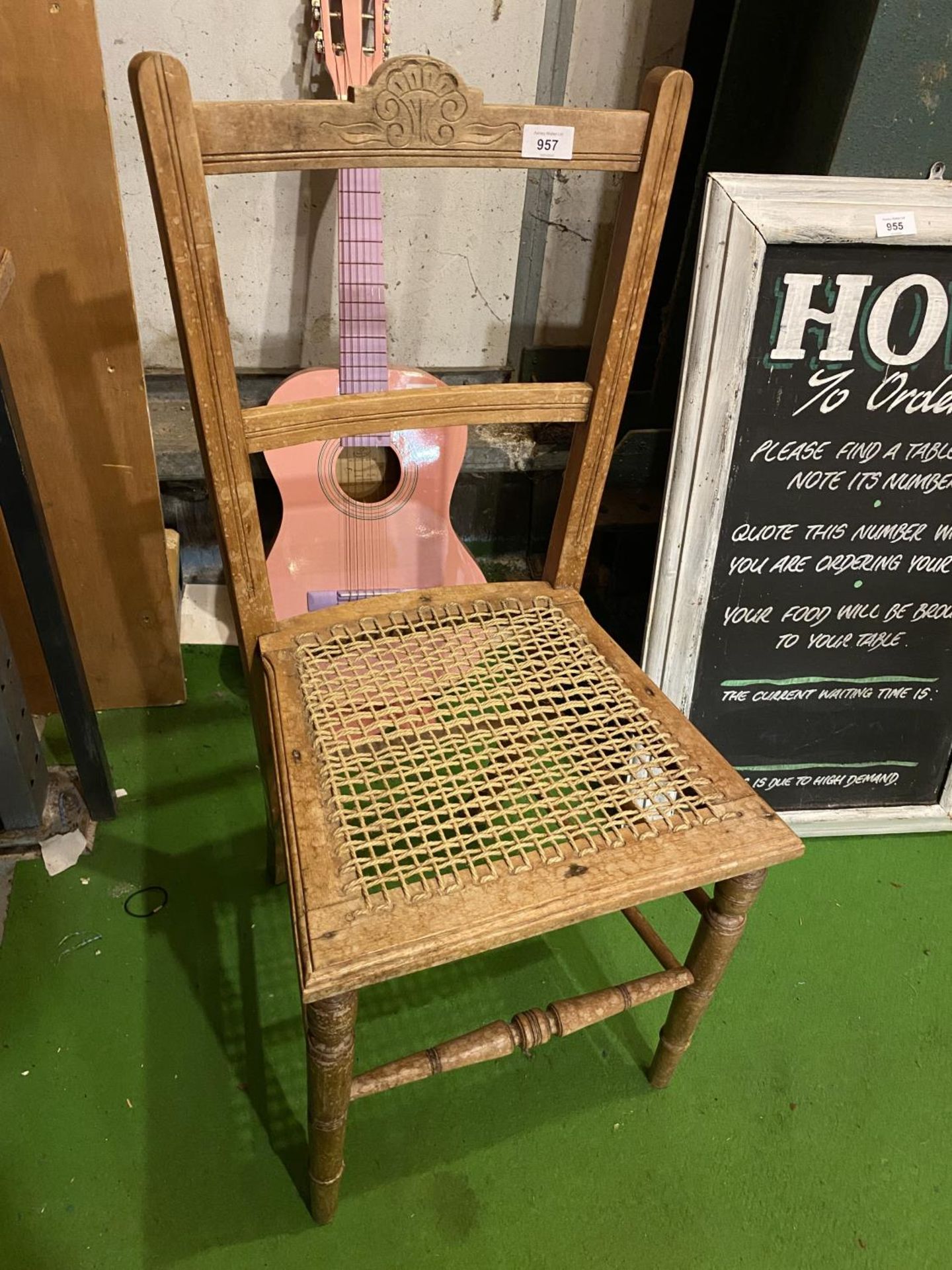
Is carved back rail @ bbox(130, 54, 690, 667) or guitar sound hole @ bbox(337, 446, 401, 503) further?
guitar sound hole @ bbox(337, 446, 401, 503)

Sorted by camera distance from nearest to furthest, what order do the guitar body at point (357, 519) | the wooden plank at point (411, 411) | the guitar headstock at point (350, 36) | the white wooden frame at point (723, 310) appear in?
the wooden plank at point (411, 411) → the white wooden frame at point (723, 310) → the guitar headstock at point (350, 36) → the guitar body at point (357, 519)

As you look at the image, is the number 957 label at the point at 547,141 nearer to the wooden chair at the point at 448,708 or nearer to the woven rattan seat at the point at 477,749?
the wooden chair at the point at 448,708

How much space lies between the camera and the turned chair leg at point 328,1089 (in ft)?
2.40

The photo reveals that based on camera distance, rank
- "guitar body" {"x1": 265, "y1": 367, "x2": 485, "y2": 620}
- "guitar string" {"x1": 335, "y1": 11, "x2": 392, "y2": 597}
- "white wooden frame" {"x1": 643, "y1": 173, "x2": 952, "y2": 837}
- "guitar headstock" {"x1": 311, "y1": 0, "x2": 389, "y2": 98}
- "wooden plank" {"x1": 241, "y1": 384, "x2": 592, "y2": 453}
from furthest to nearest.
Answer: "guitar body" {"x1": 265, "y1": 367, "x2": 485, "y2": 620}, "guitar string" {"x1": 335, "y1": 11, "x2": 392, "y2": 597}, "guitar headstock" {"x1": 311, "y1": 0, "x2": 389, "y2": 98}, "white wooden frame" {"x1": 643, "y1": 173, "x2": 952, "y2": 837}, "wooden plank" {"x1": 241, "y1": 384, "x2": 592, "y2": 453}

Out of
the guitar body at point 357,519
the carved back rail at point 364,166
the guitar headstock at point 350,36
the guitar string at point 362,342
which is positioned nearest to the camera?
the carved back rail at point 364,166

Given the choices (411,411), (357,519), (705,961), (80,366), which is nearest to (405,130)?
(411,411)

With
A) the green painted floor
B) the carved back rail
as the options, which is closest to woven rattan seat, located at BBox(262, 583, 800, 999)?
the carved back rail

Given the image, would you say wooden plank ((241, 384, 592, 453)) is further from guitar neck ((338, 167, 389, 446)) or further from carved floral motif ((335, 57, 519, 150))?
guitar neck ((338, 167, 389, 446))

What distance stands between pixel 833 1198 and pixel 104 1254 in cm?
86

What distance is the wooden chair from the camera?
732 millimetres

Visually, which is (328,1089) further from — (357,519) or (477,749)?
(357,519)

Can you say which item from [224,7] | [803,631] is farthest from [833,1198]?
[224,7]

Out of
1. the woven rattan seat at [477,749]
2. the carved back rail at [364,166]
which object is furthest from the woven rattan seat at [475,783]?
the carved back rail at [364,166]

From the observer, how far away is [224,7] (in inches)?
52.7
